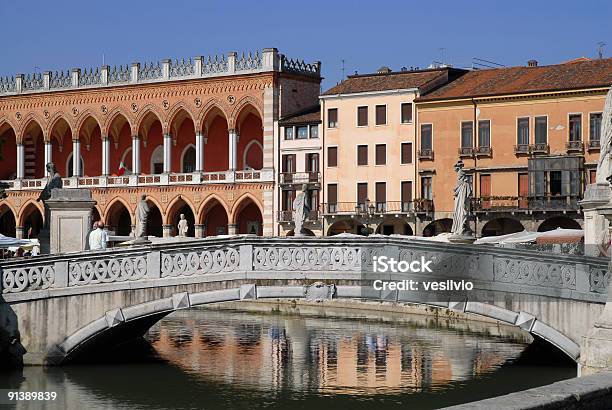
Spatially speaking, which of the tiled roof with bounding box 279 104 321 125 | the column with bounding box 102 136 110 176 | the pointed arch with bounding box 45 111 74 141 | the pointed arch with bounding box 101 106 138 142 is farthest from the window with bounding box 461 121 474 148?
the pointed arch with bounding box 45 111 74 141

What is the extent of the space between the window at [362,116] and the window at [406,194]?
3360 mm

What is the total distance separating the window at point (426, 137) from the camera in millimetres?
54156

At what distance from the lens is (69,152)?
222ft

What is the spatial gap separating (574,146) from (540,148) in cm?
153

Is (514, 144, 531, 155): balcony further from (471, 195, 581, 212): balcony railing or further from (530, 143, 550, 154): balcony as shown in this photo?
(471, 195, 581, 212): balcony railing

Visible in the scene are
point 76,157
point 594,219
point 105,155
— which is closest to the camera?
point 594,219

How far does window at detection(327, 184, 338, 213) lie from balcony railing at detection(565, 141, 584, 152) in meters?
11.3

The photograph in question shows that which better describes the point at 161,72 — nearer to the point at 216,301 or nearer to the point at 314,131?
the point at 314,131

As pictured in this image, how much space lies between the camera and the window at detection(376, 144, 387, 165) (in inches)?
2188

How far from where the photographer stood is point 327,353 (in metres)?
26.5

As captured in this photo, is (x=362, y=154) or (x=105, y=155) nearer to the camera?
(x=362, y=154)

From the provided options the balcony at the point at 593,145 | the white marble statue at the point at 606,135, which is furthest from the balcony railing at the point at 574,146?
the white marble statue at the point at 606,135

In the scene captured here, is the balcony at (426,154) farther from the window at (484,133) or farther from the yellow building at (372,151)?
the window at (484,133)

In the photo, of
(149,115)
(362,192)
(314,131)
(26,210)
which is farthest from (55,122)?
(362,192)
